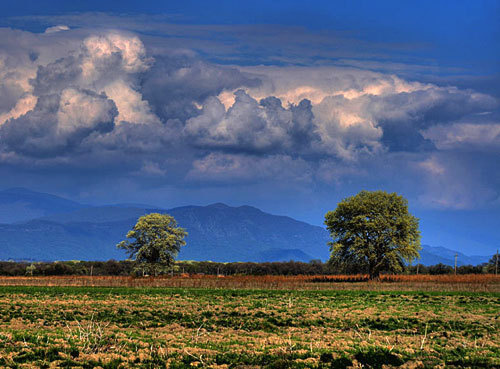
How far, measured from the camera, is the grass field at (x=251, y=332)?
2066cm

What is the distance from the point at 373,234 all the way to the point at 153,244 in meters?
41.7

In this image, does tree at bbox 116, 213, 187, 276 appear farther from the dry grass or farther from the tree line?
the tree line

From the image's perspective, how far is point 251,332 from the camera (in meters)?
32.6

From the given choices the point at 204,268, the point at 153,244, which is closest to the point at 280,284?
the point at 153,244

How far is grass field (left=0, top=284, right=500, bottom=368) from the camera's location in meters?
20.7

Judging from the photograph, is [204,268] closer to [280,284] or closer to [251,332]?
[280,284]

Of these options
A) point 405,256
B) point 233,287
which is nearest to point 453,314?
point 233,287

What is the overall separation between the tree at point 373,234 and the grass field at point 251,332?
1151 inches

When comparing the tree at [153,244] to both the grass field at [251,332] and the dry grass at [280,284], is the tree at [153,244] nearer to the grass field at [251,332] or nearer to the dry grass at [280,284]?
the dry grass at [280,284]

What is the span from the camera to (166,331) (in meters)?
32.2

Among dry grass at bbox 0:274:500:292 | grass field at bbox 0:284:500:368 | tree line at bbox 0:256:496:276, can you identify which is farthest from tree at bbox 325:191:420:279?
tree line at bbox 0:256:496:276

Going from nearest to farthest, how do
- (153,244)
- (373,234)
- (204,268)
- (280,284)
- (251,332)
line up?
(251,332) → (280,284) → (373,234) → (153,244) → (204,268)

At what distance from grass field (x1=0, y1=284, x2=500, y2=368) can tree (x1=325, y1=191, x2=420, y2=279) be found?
29.2 m

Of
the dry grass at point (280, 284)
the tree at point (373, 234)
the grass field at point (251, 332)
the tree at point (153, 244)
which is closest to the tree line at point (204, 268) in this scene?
the tree at point (153, 244)
